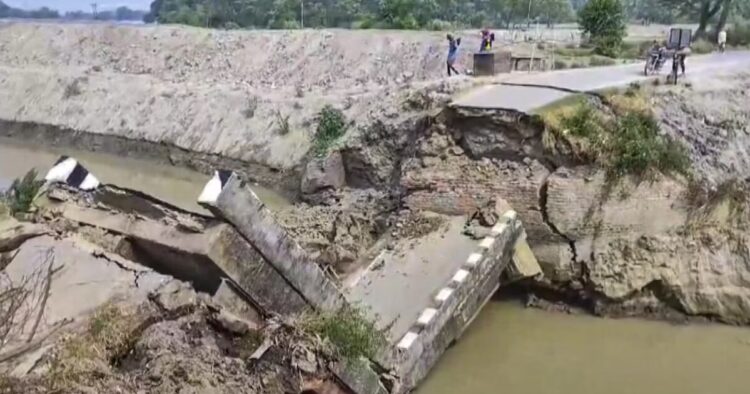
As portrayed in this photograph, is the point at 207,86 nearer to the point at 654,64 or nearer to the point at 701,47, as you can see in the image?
the point at 654,64

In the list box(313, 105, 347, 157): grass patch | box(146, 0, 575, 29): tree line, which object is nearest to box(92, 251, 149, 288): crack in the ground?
box(313, 105, 347, 157): grass patch

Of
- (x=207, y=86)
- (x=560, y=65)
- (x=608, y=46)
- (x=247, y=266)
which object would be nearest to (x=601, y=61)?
(x=560, y=65)

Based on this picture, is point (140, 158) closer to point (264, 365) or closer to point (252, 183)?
point (252, 183)

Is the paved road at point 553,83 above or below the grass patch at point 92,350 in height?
above

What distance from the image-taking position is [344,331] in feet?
22.6

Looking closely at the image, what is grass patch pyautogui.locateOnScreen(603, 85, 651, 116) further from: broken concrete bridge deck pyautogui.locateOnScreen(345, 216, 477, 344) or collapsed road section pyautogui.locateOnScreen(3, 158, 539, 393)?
collapsed road section pyautogui.locateOnScreen(3, 158, 539, 393)

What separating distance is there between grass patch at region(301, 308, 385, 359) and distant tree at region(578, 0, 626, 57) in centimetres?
1730

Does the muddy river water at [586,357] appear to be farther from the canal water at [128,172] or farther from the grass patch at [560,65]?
the grass patch at [560,65]

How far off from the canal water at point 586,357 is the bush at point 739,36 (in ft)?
54.4

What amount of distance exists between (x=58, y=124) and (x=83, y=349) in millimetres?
21792

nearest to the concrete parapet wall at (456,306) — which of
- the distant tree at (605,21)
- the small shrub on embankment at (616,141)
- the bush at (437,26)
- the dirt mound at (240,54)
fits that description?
the small shrub on embankment at (616,141)

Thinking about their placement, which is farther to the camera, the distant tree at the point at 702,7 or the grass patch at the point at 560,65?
the distant tree at the point at 702,7

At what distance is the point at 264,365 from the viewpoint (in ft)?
20.4

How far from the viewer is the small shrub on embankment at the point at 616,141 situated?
11.2m
